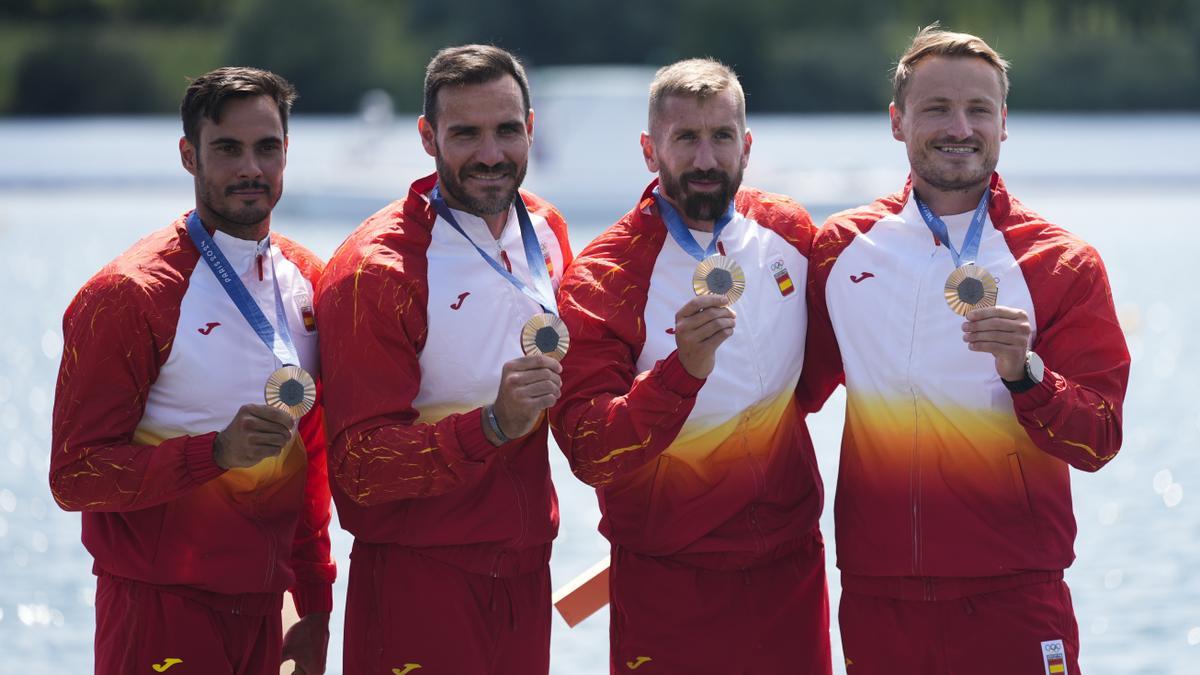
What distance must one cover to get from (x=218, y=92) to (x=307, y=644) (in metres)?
1.28

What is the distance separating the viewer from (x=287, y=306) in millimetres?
3330

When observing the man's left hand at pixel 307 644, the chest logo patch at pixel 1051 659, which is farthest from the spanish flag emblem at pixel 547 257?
the chest logo patch at pixel 1051 659

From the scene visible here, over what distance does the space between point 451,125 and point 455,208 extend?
192mm

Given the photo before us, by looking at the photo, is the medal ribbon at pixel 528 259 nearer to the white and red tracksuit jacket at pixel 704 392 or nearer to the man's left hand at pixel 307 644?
the white and red tracksuit jacket at pixel 704 392

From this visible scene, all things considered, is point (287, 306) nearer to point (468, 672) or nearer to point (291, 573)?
point (291, 573)

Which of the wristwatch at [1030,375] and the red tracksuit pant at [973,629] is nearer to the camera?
the wristwatch at [1030,375]

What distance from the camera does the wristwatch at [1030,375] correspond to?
2900mm

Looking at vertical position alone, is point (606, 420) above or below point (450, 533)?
above

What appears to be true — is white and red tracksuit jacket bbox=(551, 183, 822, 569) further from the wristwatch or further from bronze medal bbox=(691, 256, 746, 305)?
the wristwatch

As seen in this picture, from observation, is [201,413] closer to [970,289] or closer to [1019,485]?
[970,289]

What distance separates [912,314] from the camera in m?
3.21

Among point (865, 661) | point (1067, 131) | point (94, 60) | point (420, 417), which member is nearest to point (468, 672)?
point (420, 417)

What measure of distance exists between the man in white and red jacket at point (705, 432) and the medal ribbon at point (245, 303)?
60 cm

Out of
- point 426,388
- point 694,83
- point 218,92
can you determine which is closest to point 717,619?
point 426,388
